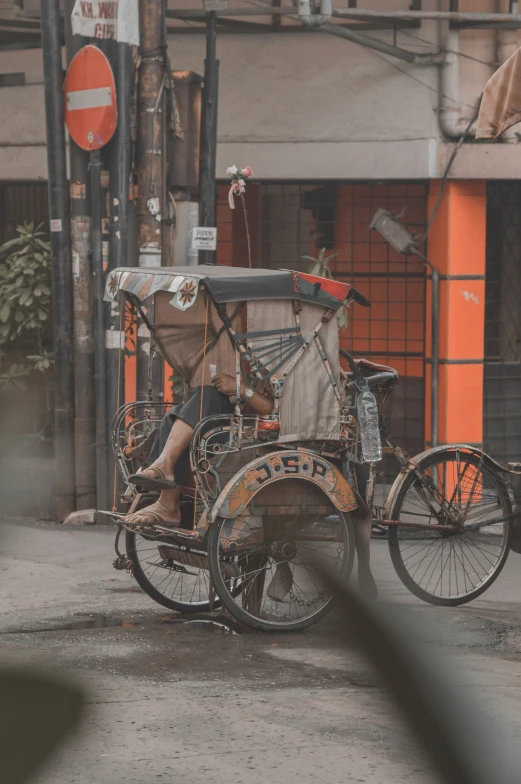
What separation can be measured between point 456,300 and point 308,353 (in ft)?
14.3

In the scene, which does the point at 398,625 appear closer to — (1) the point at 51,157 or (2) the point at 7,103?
(1) the point at 51,157

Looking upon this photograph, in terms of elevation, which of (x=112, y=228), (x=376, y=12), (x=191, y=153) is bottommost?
(x=112, y=228)

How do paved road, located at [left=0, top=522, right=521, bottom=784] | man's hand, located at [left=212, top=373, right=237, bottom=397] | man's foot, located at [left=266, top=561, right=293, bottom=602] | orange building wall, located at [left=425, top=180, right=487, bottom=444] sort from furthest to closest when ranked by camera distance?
orange building wall, located at [left=425, top=180, right=487, bottom=444] → man's hand, located at [left=212, top=373, right=237, bottom=397] → man's foot, located at [left=266, top=561, right=293, bottom=602] → paved road, located at [left=0, top=522, right=521, bottom=784]

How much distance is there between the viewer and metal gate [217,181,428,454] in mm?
11094

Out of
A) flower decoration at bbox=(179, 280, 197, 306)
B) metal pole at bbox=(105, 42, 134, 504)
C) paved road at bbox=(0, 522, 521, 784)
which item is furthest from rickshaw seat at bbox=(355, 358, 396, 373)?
metal pole at bbox=(105, 42, 134, 504)

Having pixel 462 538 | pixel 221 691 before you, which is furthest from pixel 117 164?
pixel 221 691

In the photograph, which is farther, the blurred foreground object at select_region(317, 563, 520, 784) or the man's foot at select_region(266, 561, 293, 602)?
the man's foot at select_region(266, 561, 293, 602)

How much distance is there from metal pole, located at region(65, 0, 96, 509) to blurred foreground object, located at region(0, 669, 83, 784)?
8.80 m

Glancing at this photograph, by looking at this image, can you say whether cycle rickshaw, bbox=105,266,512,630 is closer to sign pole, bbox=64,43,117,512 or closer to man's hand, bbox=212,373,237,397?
man's hand, bbox=212,373,237,397

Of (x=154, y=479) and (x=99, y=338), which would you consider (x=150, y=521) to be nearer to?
(x=154, y=479)

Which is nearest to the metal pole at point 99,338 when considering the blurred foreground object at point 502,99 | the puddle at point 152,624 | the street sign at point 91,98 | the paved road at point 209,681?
the street sign at point 91,98

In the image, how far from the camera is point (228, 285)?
6.25m

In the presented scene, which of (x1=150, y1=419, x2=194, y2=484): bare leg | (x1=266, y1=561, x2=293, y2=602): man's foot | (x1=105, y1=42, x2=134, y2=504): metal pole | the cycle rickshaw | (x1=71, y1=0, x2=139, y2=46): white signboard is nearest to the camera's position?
(x1=266, y1=561, x2=293, y2=602): man's foot

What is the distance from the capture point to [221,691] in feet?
16.6
